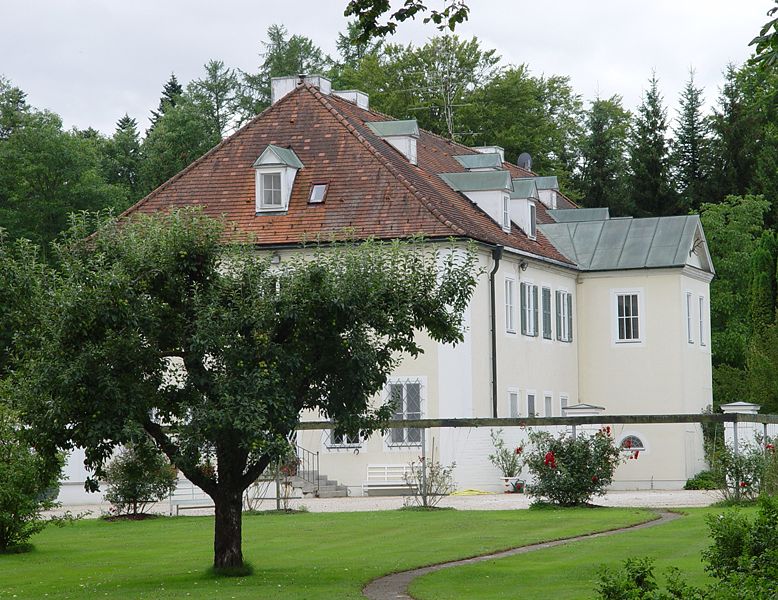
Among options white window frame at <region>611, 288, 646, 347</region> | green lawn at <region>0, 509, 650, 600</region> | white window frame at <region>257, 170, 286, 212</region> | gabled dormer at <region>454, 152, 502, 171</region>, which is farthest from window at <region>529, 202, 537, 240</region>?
green lawn at <region>0, 509, 650, 600</region>

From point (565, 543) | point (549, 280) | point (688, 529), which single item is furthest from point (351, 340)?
point (549, 280)

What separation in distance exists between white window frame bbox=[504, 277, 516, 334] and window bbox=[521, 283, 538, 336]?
65cm

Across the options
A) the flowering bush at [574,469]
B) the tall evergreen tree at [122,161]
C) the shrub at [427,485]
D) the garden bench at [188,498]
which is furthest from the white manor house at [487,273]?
the tall evergreen tree at [122,161]

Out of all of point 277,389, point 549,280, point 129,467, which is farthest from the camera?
point 549,280

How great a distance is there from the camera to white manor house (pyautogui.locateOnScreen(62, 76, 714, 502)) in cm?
3812

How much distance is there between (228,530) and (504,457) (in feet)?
53.9

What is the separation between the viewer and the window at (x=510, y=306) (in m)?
40.9

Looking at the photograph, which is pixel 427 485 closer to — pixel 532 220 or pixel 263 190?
pixel 263 190

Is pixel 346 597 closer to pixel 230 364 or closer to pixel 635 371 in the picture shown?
pixel 230 364

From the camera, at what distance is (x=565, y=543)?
2250 cm

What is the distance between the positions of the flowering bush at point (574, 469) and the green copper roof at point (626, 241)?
1598 cm

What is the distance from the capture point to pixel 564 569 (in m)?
19.0

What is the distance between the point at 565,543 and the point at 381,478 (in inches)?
607

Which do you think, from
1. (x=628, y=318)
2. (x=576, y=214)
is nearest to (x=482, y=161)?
(x=576, y=214)
